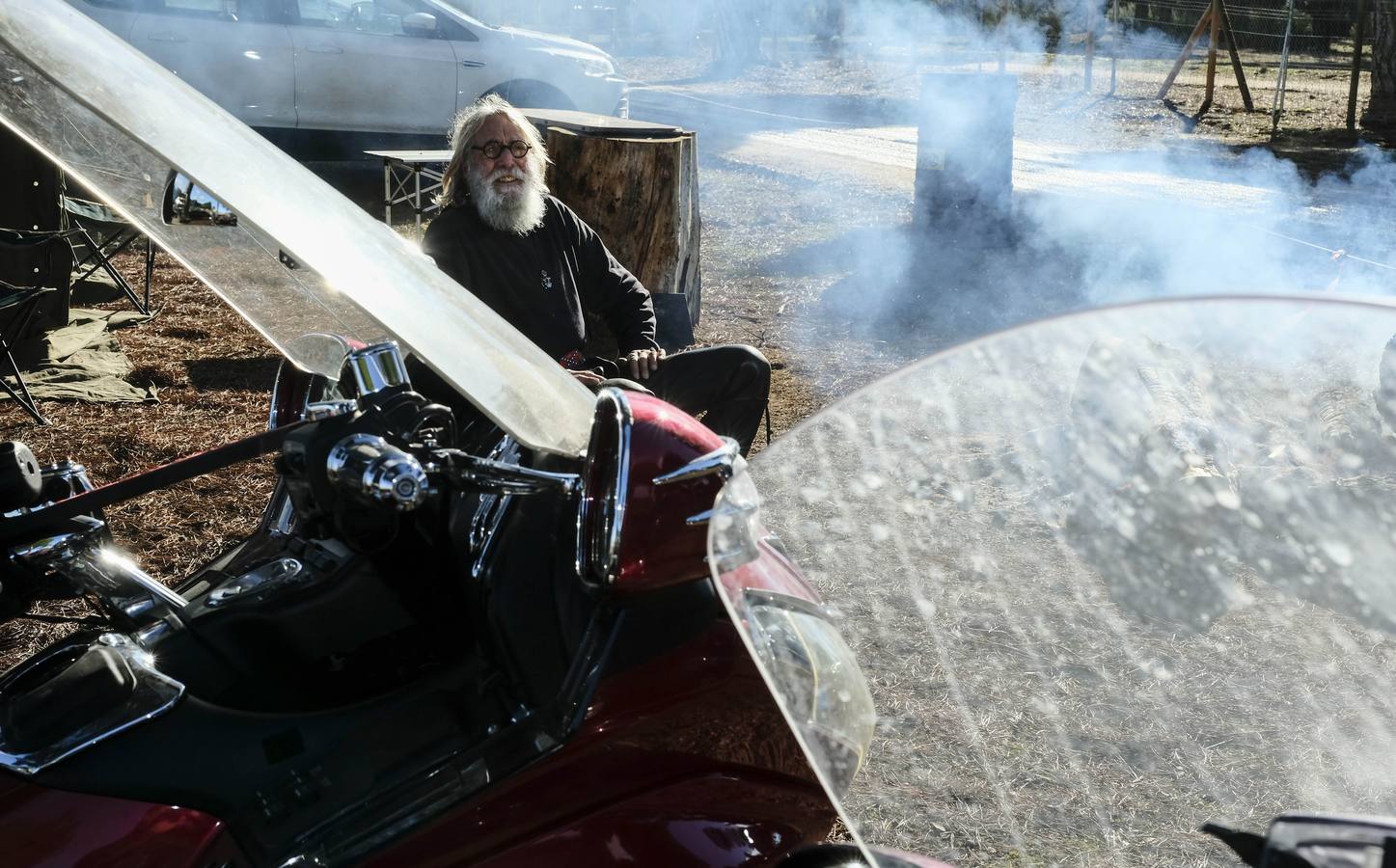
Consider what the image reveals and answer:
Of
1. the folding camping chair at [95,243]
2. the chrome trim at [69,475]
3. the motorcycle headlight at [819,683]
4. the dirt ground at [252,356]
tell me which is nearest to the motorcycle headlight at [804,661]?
the motorcycle headlight at [819,683]

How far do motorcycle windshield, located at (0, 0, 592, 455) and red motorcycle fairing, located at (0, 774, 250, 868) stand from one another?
0.54 meters

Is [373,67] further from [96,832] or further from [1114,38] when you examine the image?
[1114,38]

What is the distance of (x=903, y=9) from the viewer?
2175 centimetres

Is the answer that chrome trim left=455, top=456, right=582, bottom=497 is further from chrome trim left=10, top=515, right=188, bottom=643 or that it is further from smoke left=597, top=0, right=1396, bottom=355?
smoke left=597, top=0, right=1396, bottom=355

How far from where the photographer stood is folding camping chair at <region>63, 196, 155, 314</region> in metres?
5.99

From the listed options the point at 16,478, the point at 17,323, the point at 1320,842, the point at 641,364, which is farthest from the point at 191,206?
the point at 17,323

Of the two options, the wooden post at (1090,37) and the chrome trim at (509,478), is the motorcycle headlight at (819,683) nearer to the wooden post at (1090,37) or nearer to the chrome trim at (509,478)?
the chrome trim at (509,478)

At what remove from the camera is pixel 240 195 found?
1.22 meters

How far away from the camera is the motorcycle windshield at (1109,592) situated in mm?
781

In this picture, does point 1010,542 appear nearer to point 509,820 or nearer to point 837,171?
point 509,820

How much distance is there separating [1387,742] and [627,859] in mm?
870

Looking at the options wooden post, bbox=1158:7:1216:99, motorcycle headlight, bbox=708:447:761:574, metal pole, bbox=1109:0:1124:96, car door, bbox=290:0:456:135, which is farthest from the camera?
metal pole, bbox=1109:0:1124:96

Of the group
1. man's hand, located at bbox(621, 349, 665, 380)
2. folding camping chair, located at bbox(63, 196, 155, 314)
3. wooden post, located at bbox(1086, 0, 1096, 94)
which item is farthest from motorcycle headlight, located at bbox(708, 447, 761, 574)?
wooden post, located at bbox(1086, 0, 1096, 94)

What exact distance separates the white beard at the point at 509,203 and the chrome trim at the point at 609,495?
2875 mm
